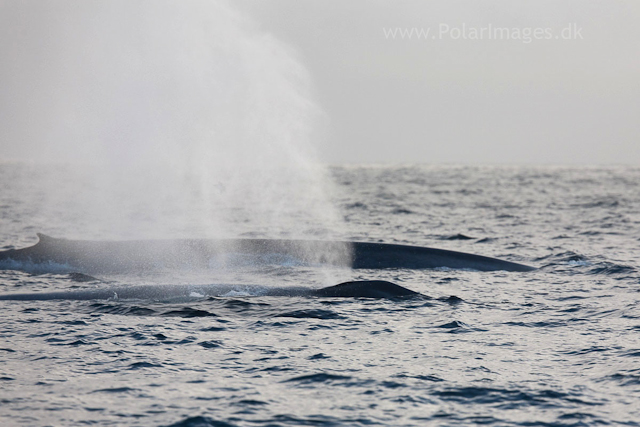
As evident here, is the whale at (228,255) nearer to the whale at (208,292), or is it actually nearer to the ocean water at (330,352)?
the ocean water at (330,352)

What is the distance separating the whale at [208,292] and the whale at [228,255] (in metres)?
4.44

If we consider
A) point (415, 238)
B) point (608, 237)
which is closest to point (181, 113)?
point (415, 238)

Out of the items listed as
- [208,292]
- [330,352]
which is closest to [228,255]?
[208,292]

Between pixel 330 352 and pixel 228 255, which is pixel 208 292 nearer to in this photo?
pixel 330 352

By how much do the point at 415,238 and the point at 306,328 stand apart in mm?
17204

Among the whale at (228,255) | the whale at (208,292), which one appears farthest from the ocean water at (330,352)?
the whale at (228,255)

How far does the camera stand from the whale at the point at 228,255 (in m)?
19.4

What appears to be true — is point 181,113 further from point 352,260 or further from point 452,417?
point 452,417

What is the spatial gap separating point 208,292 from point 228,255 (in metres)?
5.92

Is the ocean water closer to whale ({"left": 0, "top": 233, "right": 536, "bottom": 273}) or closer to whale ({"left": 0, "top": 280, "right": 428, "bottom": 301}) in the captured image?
whale ({"left": 0, "top": 280, "right": 428, "bottom": 301})

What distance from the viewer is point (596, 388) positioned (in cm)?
918

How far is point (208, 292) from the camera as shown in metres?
14.5

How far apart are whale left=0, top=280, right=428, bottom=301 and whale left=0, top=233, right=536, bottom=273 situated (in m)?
4.44

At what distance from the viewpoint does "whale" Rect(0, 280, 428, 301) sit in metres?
14.3
